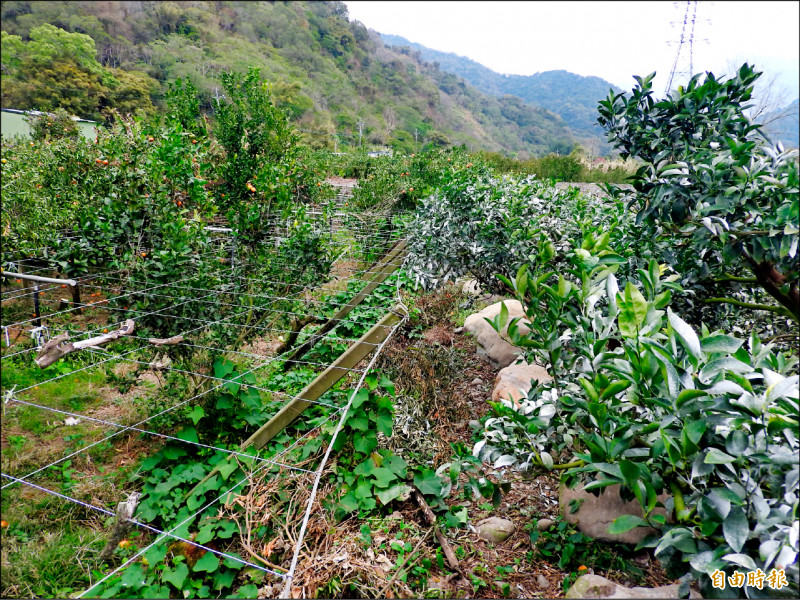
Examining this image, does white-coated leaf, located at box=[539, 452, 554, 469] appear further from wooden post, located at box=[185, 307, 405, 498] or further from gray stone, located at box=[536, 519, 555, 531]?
wooden post, located at box=[185, 307, 405, 498]

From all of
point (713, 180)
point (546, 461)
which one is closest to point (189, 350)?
point (546, 461)

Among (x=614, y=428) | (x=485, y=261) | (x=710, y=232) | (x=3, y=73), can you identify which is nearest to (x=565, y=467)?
(x=614, y=428)

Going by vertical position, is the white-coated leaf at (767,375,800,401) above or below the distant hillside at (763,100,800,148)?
below

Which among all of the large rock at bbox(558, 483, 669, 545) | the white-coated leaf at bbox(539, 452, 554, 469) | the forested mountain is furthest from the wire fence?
the large rock at bbox(558, 483, 669, 545)

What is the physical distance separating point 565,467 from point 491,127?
1427 inches

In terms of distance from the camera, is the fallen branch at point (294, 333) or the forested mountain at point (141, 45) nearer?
the forested mountain at point (141, 45)

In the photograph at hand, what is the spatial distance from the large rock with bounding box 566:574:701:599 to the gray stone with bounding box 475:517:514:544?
1.37 ft

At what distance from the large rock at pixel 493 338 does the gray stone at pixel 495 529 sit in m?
1.61

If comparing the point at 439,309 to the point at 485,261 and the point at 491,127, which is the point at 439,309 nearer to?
the point at 485,261

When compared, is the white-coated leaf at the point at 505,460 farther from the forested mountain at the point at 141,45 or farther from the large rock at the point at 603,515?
the forested mountain at the point at 141,45

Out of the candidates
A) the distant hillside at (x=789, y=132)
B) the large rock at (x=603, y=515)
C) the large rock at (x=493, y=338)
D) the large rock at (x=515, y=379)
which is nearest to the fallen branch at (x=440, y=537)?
the large rock at (x=603, y=515)

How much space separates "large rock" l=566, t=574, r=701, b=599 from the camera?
146 cm

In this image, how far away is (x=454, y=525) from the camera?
6.72 feet

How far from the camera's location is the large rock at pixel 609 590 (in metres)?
1.46
